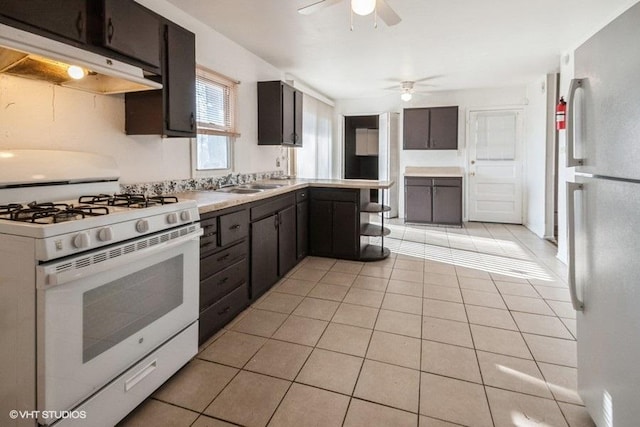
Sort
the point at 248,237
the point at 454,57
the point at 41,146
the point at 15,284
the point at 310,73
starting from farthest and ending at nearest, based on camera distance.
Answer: the point at 310,73
the point at 454,57
the point at 248,237
the point at 41,146
the point at 15,284

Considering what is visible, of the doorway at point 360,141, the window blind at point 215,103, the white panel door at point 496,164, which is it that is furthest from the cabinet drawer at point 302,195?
the doorway at point 360,141

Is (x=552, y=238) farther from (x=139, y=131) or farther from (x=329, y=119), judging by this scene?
(x=139, y=131)

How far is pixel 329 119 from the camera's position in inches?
282

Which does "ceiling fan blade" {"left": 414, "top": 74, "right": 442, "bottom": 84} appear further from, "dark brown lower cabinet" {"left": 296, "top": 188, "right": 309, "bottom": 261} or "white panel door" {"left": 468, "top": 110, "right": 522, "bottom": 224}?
"dark brown lower cabinet" {"left": 296, "top": 188, "right": 309, "bottom": 261}

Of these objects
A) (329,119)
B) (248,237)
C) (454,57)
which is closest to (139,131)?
(248,237)

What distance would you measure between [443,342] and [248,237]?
1.58 metres

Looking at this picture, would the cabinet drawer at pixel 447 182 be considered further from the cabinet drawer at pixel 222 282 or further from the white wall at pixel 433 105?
the cabinet drawer at pixel 222 282

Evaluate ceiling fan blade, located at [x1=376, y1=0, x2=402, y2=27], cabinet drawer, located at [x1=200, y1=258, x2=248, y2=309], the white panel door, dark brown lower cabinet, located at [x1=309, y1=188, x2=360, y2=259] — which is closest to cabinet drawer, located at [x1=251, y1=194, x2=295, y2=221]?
cabinet drawer, located at [x1=200, y1=258, x2=248, y2=309]

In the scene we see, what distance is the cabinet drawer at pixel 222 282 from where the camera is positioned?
225cm

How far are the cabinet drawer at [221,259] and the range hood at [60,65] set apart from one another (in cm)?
112

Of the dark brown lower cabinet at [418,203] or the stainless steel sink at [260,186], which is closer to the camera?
the stainless steel sink at [260,186]

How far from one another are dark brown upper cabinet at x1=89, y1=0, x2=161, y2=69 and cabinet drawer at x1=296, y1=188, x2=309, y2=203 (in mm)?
1909

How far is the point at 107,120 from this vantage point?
7.60ft

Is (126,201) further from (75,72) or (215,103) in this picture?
(215,103)
